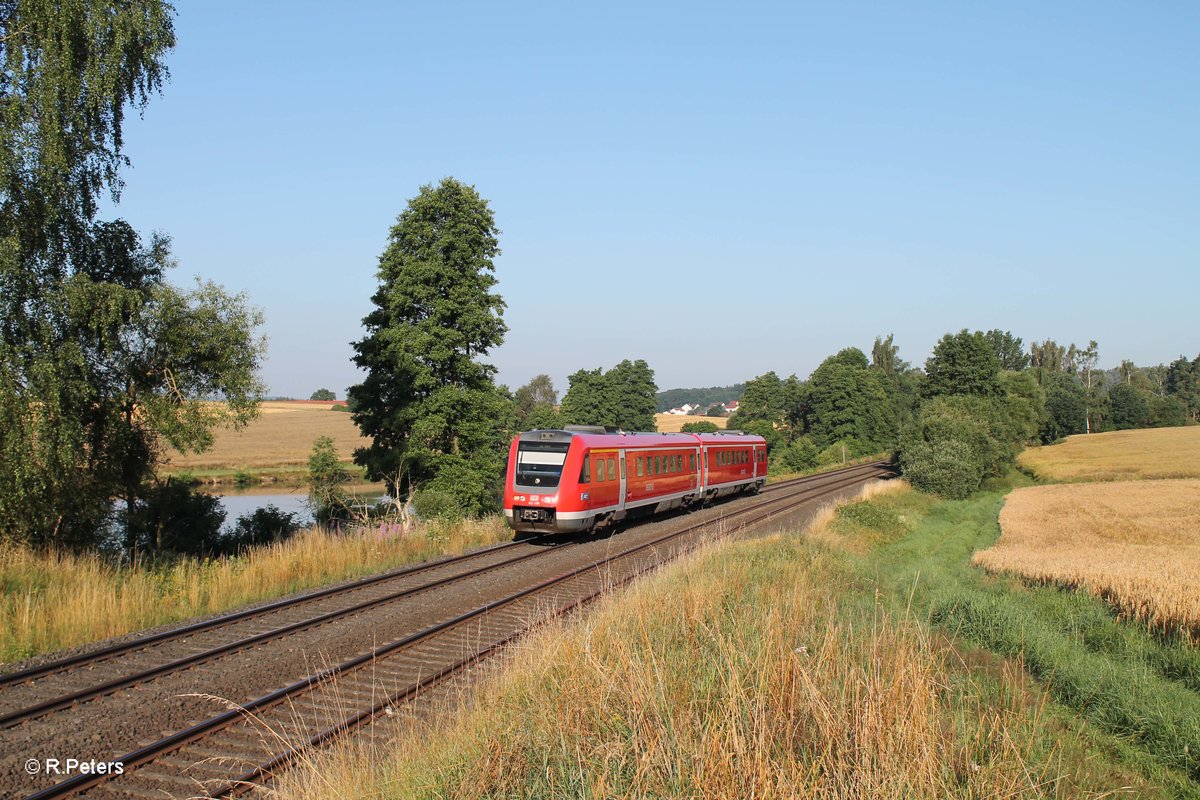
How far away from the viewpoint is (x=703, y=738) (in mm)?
4086

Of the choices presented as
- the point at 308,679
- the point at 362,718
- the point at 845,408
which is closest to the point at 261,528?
the point at 308,679

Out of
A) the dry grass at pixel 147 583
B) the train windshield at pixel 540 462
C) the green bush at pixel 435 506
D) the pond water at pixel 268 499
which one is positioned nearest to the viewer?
the dry grass at pixel 147 583

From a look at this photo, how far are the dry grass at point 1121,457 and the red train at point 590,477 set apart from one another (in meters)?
45.1

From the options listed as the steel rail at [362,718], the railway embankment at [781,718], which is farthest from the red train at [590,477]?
the railway embankment at [781,718]

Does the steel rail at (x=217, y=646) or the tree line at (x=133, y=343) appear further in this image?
the tree line at (x=133, y=343)

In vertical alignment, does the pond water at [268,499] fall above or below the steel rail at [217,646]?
below

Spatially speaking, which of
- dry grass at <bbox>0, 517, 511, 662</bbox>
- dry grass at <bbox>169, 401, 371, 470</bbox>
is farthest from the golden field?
dry grass at <bbox>0, 517, 511, 662</bbox>

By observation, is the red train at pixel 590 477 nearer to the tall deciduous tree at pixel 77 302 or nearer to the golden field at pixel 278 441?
the tall deciduous tree at pixel 77 302

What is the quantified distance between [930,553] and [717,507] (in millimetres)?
7962

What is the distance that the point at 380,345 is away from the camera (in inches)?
1153

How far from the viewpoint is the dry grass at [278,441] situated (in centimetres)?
6856

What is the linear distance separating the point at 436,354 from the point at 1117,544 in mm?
23425

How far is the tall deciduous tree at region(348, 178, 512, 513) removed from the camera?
27516 millimetres

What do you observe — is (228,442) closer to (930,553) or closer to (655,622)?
(930,553)
